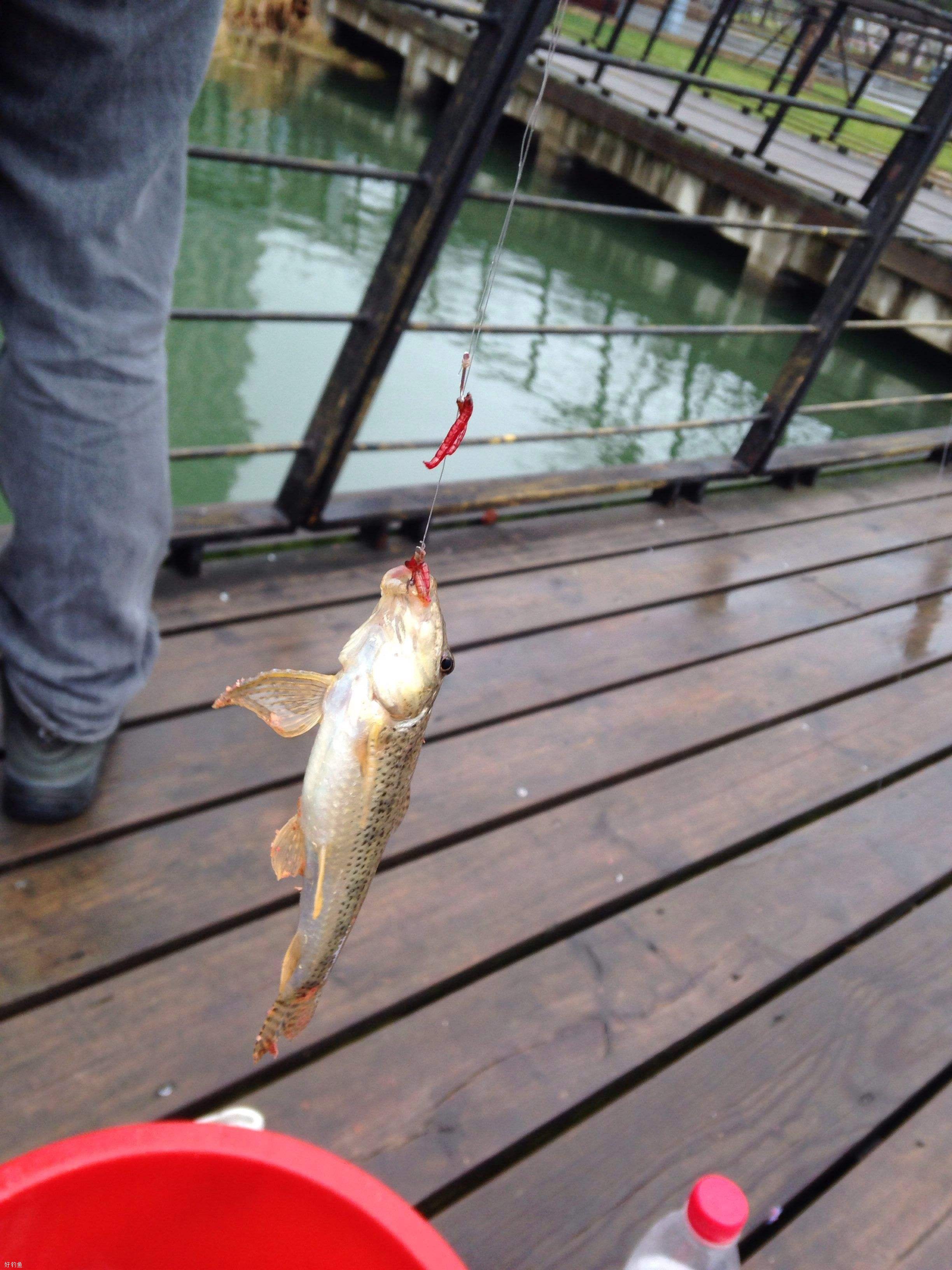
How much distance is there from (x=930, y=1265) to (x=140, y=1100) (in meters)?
0.98

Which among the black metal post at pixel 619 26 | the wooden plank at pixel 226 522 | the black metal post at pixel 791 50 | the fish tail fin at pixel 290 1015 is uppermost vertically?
the black metal post at pixel 791 50

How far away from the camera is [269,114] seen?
959 cm

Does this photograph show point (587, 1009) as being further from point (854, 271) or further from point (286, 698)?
point (854, 271)

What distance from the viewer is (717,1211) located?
0.91m

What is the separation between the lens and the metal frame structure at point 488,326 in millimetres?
A: 1911

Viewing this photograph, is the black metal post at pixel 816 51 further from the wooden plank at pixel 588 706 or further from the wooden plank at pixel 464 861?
the wooden plank at pixel 464 861

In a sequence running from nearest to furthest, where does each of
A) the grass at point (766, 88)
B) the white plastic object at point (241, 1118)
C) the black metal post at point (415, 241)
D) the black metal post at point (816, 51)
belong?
the white plastic object at point (241, 1118) < the black metal post at point (415, 241) < the black metal post at point (816, 51) < the grass at point (766, 88)

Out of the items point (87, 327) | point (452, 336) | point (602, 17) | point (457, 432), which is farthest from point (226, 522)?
point (602, 17)

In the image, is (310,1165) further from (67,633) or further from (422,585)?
(67,633)

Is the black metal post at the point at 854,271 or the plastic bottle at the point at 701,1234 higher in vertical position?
the black metal post at the point at 854,271

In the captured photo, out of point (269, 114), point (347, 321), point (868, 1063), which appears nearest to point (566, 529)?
point (347, 321)

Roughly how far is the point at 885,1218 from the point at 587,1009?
45 centimetres

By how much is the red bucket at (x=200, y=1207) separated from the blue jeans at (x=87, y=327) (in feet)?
2.54

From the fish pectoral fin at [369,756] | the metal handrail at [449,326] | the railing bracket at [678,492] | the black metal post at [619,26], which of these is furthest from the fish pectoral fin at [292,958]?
the black metal post at [619,26]
